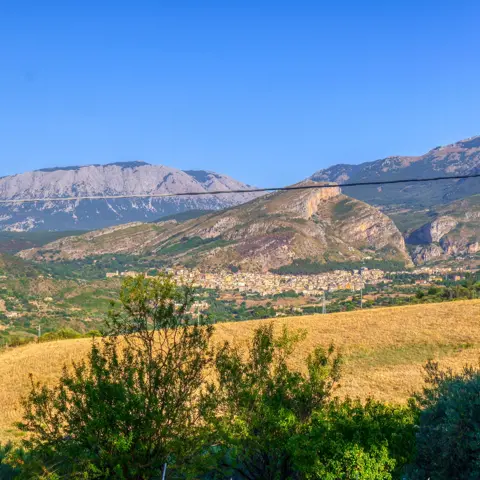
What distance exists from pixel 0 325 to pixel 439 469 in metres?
165

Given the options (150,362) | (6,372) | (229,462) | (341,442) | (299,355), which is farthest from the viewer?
(6,372)

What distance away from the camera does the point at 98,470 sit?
604 inches

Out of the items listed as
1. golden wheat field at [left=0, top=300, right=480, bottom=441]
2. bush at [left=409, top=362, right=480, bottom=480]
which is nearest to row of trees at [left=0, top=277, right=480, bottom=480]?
bush at [left=409, top=362, right=480, bottom=480]

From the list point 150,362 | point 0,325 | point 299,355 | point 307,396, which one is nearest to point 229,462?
point 307,396

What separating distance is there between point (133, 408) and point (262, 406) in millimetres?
4158

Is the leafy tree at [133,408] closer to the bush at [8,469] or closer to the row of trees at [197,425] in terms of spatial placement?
the row of trees at [197,425]

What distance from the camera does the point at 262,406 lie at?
18500mm

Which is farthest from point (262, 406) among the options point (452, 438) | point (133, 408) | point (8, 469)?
point (8, 469)

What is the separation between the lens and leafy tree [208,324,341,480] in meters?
17.8

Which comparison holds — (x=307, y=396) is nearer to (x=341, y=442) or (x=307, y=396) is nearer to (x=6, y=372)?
(x=341, y=442)

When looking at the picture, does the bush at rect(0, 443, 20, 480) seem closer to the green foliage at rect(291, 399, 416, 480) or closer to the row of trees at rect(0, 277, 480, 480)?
the row of trees at rect(0, 277, 480, 480)

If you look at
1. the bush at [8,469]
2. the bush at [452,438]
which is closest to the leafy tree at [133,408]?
the bush at [8,469]

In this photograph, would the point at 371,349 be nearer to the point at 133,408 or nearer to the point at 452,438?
the point at 452,438

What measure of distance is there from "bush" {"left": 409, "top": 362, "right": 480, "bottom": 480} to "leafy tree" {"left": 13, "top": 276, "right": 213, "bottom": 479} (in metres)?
5.99
